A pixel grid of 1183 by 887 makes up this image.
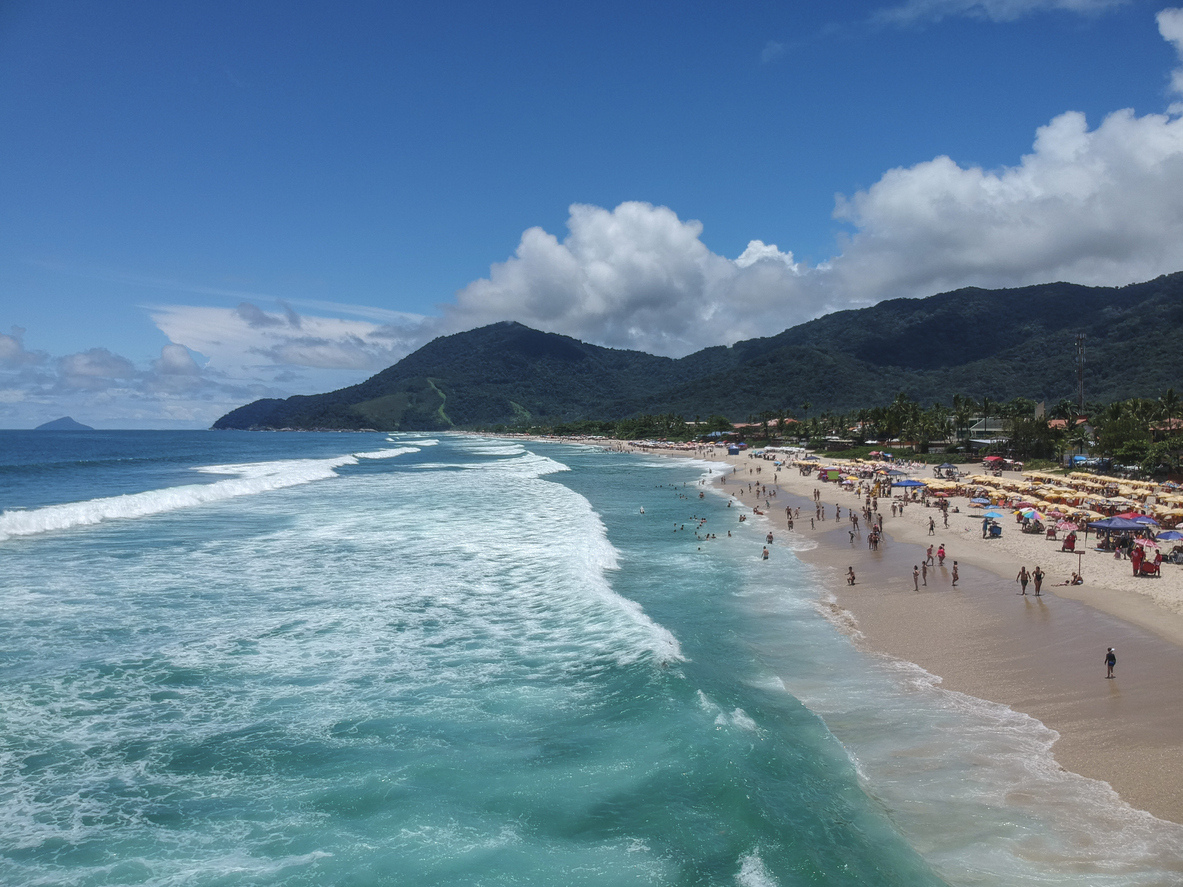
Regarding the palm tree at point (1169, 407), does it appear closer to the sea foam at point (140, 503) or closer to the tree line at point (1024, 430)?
the tree line at point (1024, 430)

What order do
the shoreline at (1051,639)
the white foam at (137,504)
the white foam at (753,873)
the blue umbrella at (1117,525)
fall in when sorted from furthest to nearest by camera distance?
the white foam at (137,504)
the blue umbrella at (1117,525)
the shoreline at (1051,639)
the white foam at (753,873)

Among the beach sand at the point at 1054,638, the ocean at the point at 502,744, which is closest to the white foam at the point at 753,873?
the ocean at the point at 502,744

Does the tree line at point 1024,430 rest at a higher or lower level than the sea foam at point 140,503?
higher

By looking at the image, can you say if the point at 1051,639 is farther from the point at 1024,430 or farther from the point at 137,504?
the point at 1024,430

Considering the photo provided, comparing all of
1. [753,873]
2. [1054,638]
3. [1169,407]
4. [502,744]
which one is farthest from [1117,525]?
[1169,407]

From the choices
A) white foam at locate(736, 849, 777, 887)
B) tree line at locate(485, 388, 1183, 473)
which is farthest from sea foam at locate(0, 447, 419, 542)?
tree line at locate(485, 388, 1183, 473)

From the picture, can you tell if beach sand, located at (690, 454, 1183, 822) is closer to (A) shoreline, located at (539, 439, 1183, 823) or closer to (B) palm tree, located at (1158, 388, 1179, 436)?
(A) shoreline, located at (539, 439, 1183, 823)
